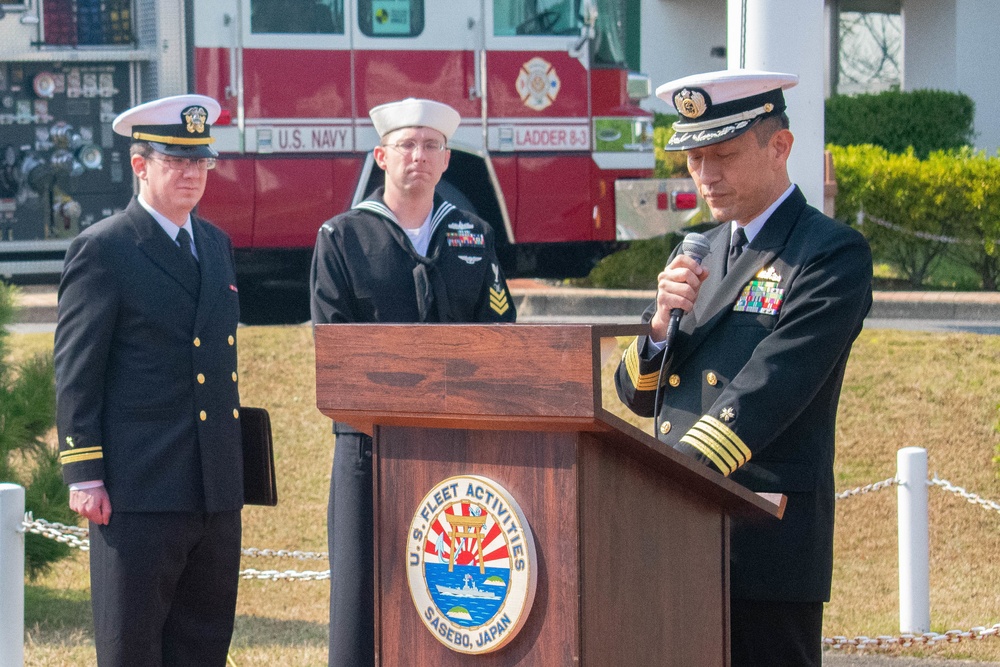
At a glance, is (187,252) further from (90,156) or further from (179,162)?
(90,156)

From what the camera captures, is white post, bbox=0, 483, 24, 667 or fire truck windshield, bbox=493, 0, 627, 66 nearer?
white post, bbox=0, 483, 24, 667

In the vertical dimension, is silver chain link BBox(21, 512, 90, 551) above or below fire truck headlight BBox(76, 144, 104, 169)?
below

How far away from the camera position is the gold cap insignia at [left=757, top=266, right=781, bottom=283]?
2541 millimetres

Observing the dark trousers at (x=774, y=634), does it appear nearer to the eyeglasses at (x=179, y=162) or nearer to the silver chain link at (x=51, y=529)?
the eyeglasses at (x=179, y=162)

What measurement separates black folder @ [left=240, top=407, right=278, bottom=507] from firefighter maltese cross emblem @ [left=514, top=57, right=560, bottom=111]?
565cm

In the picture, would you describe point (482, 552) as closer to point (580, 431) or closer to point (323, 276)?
point (580, 431)

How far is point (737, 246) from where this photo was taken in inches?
107

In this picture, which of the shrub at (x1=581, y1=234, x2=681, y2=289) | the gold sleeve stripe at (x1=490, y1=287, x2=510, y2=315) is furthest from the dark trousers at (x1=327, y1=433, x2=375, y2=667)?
the shrub at (x1=581, y1=234, x2=681, y2=289)

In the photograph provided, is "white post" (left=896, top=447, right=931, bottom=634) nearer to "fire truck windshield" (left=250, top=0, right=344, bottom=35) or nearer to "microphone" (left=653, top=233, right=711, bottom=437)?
"microphone" (left=653, top=233, right=711, bottom=437)

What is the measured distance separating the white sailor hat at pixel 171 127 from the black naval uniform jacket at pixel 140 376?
7.5 inches

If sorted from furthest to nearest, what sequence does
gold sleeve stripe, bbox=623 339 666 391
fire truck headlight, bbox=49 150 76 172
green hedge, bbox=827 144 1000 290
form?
1. green hedge, bbox=827 144 1000 290
2. fire truck headlight, bbox=49 150 76 172
3. gold sleeve stripe, bbox=623 339 666 391

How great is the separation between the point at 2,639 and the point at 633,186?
5.96 m

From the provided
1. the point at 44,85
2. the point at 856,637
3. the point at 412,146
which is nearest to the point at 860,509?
the point at 856,637

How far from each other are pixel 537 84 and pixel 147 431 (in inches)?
240
